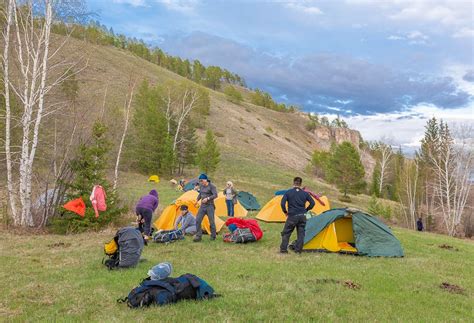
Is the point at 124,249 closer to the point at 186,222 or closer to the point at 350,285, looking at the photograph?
the point at 350,285

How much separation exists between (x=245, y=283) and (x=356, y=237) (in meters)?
5.54

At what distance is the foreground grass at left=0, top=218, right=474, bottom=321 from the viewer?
6.29 metres

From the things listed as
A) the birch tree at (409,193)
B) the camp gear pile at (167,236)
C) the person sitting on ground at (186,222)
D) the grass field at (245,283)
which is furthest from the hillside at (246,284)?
the birch tree at (409,193)

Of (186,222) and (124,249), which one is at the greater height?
(186,222)

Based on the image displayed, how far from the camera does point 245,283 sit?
26.2 feet

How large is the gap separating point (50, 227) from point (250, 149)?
182 feet

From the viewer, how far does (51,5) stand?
1645 centimetres

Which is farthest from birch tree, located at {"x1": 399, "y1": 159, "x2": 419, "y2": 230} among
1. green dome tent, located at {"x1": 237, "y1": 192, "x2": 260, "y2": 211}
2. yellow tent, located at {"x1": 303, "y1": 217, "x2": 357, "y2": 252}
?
yellow tent, located at {"x1": 303, "y1": 217, "x2": 357, "y2": 252}

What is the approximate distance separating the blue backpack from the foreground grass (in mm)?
209

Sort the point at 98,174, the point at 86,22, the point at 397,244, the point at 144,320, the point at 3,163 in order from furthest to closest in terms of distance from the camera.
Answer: the point at 3,163 → the point at 86,22 → the point at 98,174 → the point at 397,244 → the point at 144,320

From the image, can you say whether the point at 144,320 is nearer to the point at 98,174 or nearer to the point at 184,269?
the point at 184,269

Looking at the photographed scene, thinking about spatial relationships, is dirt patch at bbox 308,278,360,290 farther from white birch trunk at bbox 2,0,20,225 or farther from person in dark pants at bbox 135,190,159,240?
white birch trunk at bbox 2,0,20,225

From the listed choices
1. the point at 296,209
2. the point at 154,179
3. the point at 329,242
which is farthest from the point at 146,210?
the point at 154,179

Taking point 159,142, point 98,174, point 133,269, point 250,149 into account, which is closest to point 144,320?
point 133,269
